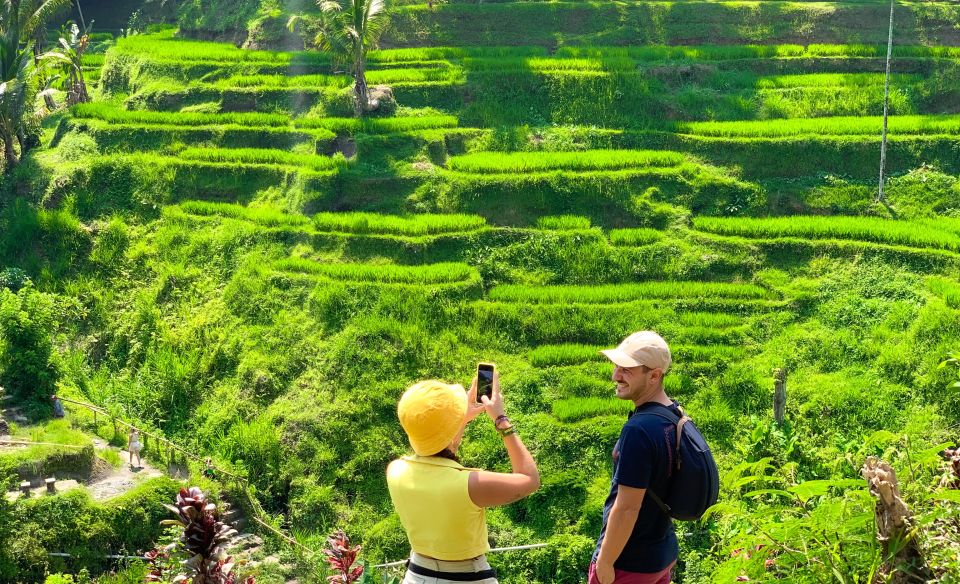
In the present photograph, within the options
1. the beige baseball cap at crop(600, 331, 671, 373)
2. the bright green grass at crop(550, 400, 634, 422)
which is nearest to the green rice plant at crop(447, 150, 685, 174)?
the bright green grass at crop(550, 400, 634, 422)

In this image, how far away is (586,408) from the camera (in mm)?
12023

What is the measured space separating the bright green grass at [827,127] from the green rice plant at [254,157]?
539 cm

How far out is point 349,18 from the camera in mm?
16609

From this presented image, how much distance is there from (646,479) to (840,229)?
35.6ft

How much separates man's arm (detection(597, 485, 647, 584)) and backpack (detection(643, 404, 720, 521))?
13 cm

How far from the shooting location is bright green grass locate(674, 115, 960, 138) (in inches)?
637

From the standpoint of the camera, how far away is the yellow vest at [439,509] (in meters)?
4.10

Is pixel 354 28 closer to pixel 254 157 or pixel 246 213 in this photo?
pixel 254 157

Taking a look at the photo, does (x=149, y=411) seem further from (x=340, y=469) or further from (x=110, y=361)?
(x=340, y=469)

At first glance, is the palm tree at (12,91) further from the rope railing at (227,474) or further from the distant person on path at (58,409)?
the rope railing at (227,474)

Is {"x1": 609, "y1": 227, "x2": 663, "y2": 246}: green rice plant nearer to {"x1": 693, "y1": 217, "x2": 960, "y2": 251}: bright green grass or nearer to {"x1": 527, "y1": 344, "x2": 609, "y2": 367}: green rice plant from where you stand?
{"x1": 693, "y1": 217, "x2": 960, "y2": 251}: bright green grass

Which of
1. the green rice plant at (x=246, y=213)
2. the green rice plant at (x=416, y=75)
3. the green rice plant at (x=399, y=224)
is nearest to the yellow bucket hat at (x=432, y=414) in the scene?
the green rice plant at (x=399, y=224)

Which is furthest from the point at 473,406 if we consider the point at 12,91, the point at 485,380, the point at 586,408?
the point at 12,91

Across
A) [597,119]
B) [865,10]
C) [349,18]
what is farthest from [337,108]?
[865,10]
